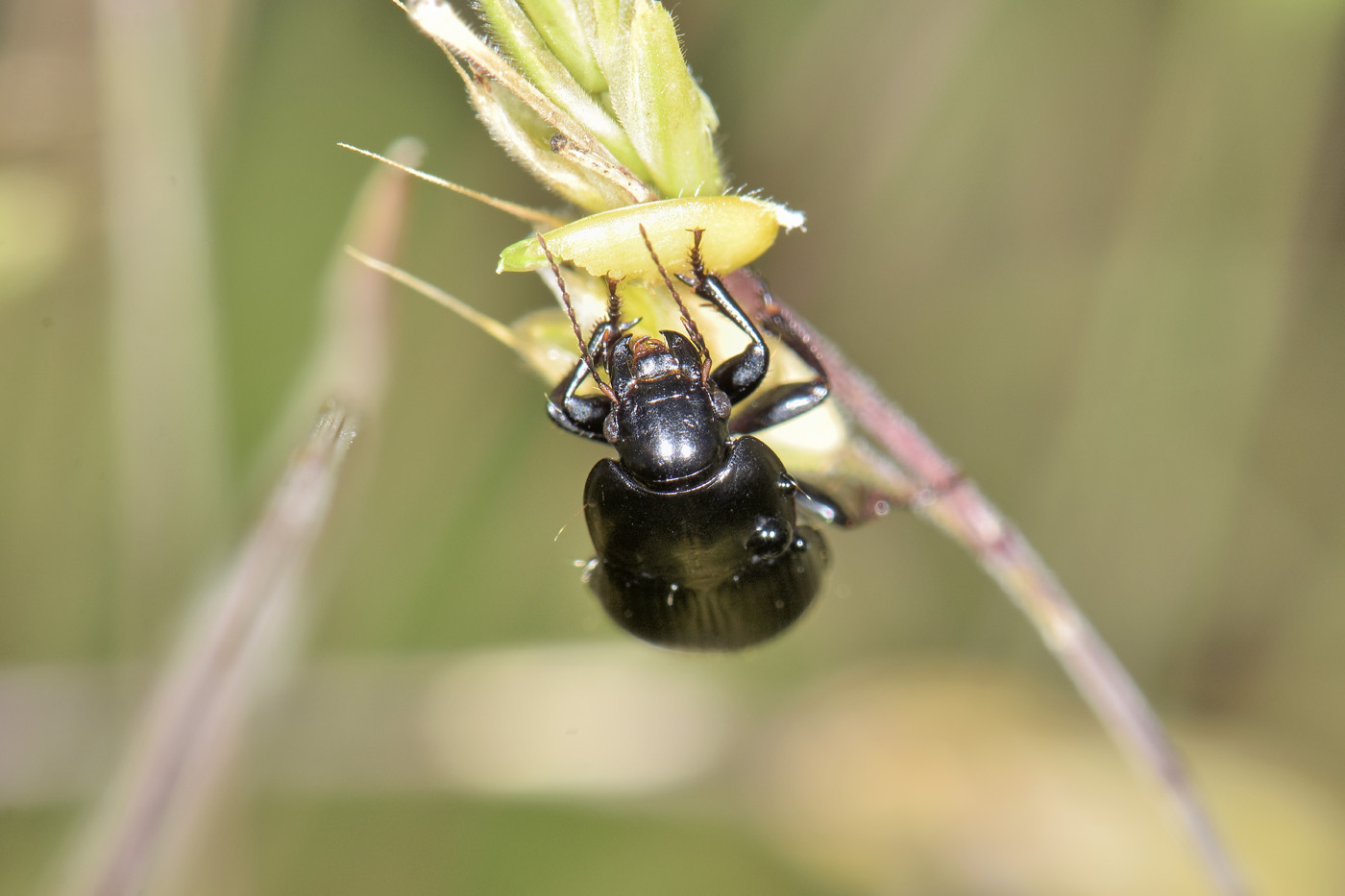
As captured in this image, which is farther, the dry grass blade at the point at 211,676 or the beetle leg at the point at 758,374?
the dry grass blade at the point at 211,676

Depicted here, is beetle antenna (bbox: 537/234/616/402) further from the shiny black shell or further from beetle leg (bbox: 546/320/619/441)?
the shiny black shell

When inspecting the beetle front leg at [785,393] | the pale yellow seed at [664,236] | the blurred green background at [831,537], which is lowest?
the blurred green background at [831,537]

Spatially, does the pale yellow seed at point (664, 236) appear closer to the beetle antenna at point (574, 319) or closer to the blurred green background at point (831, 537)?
the beetle antenna at point (574, 319)

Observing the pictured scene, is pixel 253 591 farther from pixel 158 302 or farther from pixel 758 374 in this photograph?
pixel 158 302

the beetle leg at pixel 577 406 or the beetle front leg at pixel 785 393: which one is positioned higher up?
the beetle front leg at pixel 785 393

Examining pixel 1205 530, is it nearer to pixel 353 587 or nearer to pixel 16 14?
pixel 353 587

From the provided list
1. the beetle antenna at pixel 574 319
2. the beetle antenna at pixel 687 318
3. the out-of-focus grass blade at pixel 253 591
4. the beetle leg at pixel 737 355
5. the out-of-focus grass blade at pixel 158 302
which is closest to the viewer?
the beetle antenna at pixel 574 319

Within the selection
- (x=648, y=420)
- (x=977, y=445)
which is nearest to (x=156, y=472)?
(x=648, y=420)

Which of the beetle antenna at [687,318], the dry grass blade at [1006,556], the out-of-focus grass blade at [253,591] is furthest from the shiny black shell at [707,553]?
the out-of-focus grass blade at [253,591]

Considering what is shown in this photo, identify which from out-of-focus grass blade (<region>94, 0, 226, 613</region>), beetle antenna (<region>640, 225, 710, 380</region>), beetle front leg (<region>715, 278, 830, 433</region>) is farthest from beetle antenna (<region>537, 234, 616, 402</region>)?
out-of-focus grass blade (<region>94, 0, 226, 613</region>)
